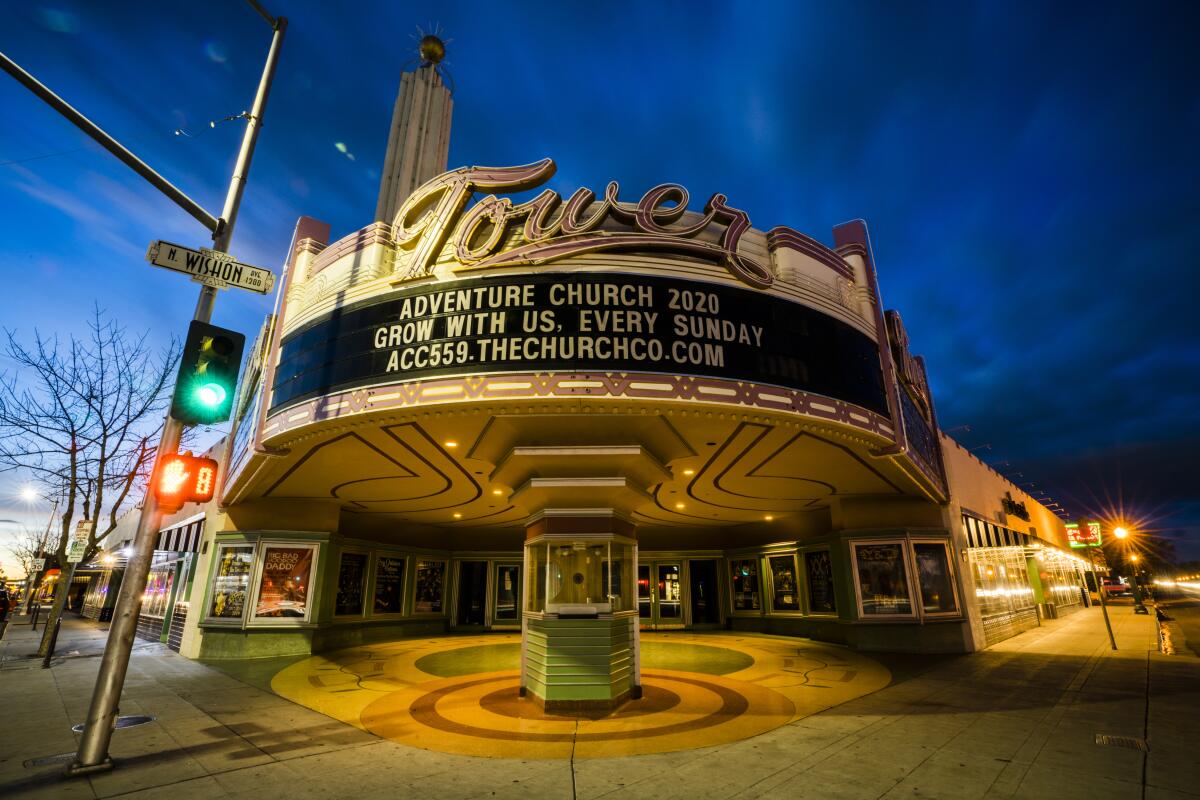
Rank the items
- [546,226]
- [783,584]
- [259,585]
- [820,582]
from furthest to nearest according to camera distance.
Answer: [783,584]
[820,582]
[259,585]
[546,226]

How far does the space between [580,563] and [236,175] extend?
327 inches

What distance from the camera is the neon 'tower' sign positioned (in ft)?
28.1

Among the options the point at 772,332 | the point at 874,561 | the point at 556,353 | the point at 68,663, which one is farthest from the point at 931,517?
Answer: the point at 68,663

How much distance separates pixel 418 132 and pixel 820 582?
24.4 metres

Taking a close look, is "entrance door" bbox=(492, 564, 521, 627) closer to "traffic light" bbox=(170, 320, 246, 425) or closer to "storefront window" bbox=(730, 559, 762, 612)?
"storefront window" bbox=(730, 559, 762, 612)

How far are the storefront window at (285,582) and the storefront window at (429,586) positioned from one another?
5.97 meters

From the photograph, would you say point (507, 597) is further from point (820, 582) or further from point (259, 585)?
point (820, 582)

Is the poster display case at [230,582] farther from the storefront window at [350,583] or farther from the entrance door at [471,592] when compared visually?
the entrance door at [471,592]

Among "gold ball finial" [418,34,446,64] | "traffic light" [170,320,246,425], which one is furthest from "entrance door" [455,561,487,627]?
"gold ball finial" [418,34,446,64]

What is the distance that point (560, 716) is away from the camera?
27.0 ft

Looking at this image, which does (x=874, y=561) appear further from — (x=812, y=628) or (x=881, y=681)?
(x=881, y=681)

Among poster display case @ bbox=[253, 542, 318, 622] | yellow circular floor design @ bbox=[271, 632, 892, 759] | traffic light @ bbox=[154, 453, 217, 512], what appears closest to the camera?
traffic light @ bbox=[154, 453, 217, 512]

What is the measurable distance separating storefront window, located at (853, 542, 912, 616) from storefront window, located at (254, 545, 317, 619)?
Result: 16.8m

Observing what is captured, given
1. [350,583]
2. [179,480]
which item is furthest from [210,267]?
[350,583]
